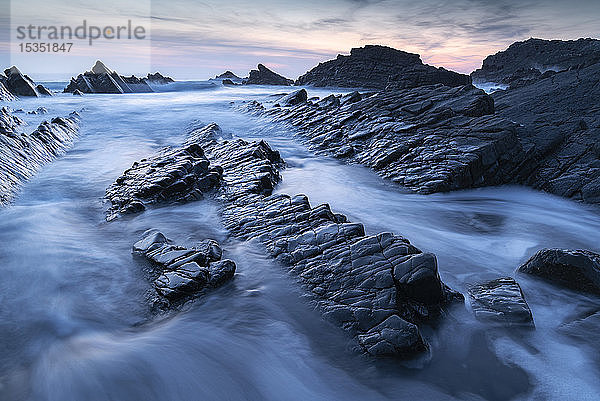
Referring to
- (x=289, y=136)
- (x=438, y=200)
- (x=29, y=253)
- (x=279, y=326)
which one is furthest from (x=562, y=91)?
(x=29, y=253)

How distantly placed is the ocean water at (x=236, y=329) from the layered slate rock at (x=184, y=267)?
0.53 ft

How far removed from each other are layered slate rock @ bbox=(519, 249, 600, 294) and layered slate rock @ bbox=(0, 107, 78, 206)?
908 centimetres

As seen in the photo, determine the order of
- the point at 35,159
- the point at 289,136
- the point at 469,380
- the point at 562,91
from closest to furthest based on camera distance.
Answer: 1. the point at 469,380
2. the point at 35,159
3. the point at 562,91
4. the point at 289,136

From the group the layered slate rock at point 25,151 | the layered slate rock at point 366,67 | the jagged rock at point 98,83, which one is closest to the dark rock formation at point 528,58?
the layered slate rock at point 366,67

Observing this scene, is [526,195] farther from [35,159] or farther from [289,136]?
[35,159]

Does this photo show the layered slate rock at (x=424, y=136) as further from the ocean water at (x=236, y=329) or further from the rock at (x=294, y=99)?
the rock at (x=294, y=99)

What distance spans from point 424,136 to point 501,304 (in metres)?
7.36

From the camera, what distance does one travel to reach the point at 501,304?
14.2ft

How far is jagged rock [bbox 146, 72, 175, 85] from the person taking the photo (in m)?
53.7

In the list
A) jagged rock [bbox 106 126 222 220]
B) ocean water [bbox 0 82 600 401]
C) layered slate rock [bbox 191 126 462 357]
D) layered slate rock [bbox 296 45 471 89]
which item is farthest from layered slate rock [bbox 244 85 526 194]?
layered slate rock [bbox 296 45 471 89]

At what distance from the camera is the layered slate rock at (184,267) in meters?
4.45

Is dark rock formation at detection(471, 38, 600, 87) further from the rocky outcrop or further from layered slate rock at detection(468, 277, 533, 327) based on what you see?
layered slate rock at detection(468, 277, 533, 327)

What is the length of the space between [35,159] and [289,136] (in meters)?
8.33

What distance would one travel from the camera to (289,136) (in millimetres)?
15008
